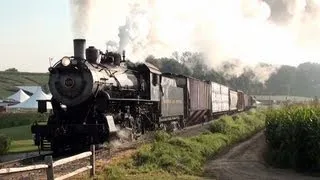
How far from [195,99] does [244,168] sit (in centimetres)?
2024

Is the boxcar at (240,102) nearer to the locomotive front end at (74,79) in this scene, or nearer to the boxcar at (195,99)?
the boxcar at (195,99)

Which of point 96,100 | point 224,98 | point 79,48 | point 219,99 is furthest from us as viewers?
point 224,98

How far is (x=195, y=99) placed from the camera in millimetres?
36531

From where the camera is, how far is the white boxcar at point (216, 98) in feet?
149

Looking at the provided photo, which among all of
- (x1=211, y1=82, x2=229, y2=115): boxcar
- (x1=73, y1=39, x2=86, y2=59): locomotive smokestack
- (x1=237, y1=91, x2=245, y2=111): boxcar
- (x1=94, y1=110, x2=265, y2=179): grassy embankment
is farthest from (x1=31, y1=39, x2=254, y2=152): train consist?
(x1=237, y1=91, x2=245, y2=111): boxcar

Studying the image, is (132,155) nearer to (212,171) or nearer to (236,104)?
(212,171)

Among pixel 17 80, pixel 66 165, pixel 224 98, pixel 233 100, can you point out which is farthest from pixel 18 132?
pixel 17 80

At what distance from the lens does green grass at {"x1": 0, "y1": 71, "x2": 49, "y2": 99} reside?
468 feet

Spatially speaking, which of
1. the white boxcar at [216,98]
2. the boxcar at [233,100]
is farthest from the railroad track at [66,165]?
the boxcar at [233,100]

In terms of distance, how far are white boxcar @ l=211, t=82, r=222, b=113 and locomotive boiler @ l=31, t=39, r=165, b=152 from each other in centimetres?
2373

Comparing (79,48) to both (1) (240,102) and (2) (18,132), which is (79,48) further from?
(1) (240,102)

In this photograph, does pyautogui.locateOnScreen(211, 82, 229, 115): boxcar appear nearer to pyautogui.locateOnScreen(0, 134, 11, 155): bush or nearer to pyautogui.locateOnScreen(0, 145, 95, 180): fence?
pyautogui.locateOnScreen(0, 134, 11, 155): bush

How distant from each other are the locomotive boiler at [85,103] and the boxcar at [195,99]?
9.38 meters

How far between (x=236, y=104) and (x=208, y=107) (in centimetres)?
1968
